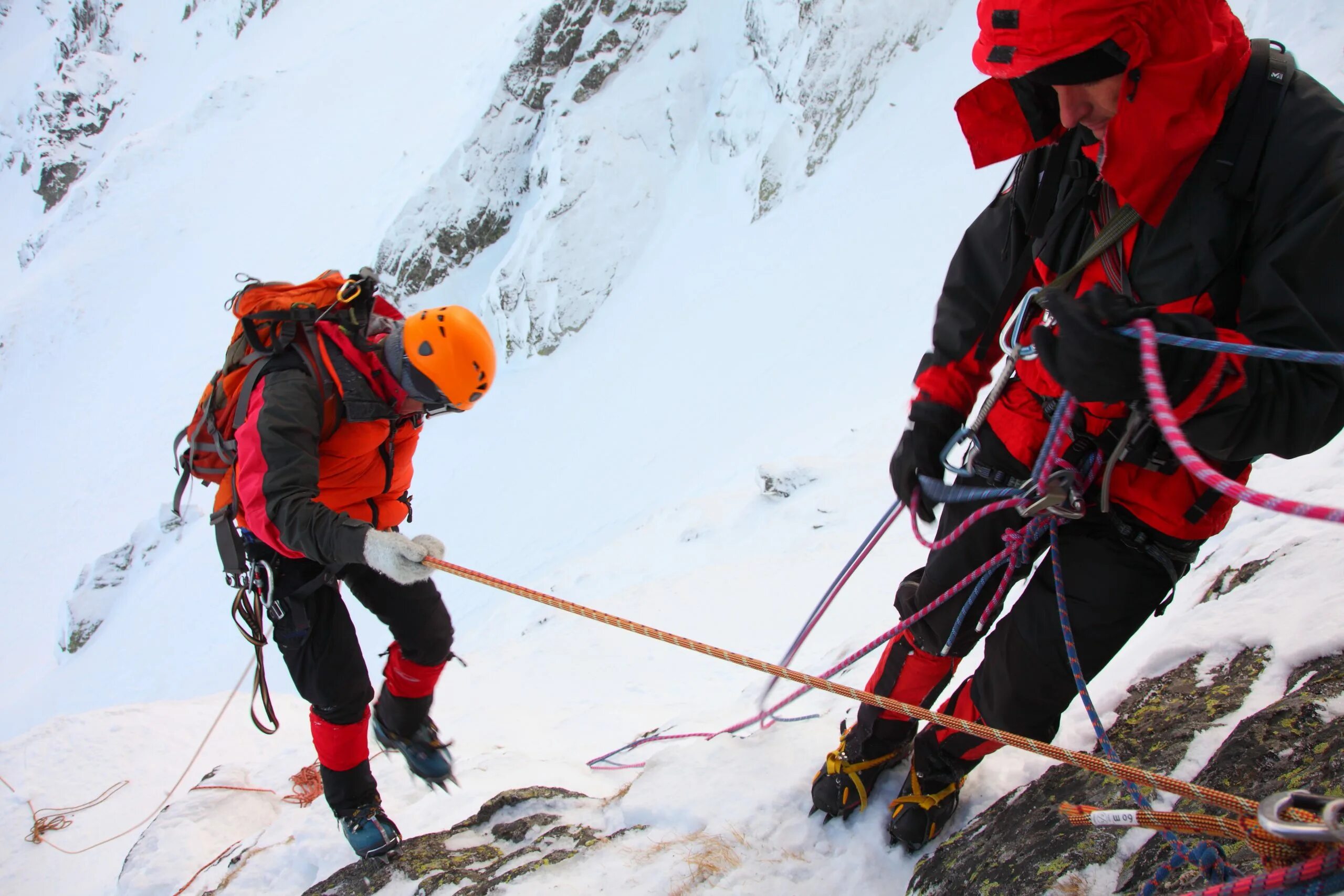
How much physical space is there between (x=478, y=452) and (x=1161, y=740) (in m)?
13.1

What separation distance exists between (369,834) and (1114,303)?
9.78 ft

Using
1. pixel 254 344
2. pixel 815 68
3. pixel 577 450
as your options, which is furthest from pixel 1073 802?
pixel 815 68

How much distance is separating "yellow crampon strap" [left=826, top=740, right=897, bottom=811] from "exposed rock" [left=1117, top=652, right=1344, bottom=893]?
0.75 metres

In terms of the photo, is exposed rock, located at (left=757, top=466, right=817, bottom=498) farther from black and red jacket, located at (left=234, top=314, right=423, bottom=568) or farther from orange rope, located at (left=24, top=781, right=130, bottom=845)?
orange rope, located at (left=24, top=781, right=130, bottom=845)

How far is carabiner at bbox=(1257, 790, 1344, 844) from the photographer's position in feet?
3.07

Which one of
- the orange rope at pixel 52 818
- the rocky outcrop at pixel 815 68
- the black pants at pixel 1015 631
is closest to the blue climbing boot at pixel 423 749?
the black pants at pixel 1015 631

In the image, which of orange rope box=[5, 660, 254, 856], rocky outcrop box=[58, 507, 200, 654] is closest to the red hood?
orange rope box=[5, 660, 254, 856]

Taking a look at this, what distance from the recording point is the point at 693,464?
34.4 ft

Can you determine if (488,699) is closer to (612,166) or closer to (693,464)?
(693,464)

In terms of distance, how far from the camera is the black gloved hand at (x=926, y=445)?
6.36 ft

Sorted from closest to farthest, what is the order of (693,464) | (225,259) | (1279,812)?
1. (1279,812)
2. (693,464)
3. (225,259)

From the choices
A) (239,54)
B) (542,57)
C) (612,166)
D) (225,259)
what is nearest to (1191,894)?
(612,166)

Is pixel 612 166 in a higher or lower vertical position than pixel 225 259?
lower

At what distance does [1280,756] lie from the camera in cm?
151
